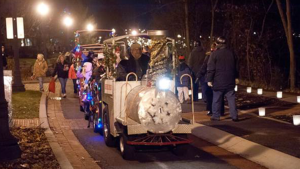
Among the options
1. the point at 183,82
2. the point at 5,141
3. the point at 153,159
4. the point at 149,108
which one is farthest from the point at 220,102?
the point at 5,141

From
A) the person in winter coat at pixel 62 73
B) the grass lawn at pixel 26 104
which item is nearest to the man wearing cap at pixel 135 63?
the grass lawn at pixel 26 104

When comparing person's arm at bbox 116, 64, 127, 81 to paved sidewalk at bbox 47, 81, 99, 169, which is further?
person's arm at bbox 116, 64, 127, 81

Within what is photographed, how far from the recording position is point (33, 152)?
882cm

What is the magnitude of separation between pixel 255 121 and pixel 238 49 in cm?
1181

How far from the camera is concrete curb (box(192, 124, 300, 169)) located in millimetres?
7891

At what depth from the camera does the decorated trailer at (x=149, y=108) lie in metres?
8.01

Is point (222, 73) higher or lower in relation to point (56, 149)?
higher

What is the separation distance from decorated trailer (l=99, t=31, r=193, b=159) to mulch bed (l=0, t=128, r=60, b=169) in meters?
1.25

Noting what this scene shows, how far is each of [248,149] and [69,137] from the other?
404 cm

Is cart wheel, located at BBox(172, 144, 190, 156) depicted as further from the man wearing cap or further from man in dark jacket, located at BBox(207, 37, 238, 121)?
man in dark jacket, located at BBox(207, 37, 238, 121)

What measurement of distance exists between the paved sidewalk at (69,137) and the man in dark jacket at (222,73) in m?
3.41

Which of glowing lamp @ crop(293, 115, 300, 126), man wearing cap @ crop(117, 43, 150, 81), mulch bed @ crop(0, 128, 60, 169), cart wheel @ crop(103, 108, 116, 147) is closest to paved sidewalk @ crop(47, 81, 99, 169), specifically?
mulch bed @ crop(0, 128, 60, 169)

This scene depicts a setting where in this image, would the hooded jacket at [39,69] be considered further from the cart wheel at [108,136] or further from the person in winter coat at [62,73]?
the cart wheel at [108,136]

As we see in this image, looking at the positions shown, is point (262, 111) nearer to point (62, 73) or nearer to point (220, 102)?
point (220, 102)
